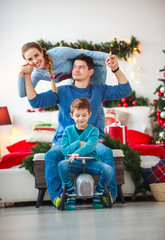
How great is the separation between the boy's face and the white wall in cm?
334

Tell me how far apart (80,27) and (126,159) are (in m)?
3.25

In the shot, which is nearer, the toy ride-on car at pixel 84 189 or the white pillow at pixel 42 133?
the toy ride-on car at pixel 84 189

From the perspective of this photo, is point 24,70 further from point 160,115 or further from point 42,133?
point 160,115

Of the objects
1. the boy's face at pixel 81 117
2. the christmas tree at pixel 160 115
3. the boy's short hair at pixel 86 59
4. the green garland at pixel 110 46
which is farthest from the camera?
the green garland at pixel 110 46

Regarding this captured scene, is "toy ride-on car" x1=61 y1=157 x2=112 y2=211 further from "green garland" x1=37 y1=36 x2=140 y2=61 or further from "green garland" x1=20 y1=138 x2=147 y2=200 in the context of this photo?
"green garland" x1=37 y1=36 x2=140 y2=61

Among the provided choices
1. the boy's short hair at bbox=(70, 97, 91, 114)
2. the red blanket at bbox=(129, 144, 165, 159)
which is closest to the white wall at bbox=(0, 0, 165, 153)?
the red blanket at bbox=(129, 144, 165, 159)

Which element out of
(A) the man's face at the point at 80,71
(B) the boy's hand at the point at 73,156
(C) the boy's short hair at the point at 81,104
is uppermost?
(A) the man's face at the point at 80,71

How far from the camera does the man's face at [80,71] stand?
258cm

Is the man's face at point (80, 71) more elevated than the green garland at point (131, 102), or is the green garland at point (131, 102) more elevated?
the man's face at point (80, 71)

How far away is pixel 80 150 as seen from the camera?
2.25 metres

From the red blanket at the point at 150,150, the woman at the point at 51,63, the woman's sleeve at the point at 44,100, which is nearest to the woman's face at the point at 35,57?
the woman at the point at 51,63

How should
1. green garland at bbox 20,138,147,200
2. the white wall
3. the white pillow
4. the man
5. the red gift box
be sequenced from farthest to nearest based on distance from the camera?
the white wall
the white pillow
the red gift box
green garland at bbox 20,138,147,200
the man

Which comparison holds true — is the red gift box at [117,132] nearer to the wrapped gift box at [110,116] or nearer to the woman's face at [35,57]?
the woman's face at [35,57]

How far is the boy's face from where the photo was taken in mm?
2375
